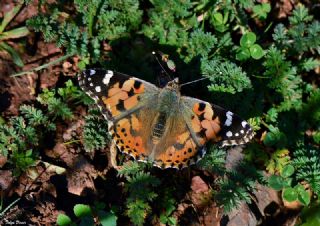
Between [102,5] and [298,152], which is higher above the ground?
[102,5]

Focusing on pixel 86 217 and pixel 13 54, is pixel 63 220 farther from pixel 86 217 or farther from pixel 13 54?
pixel 13 54

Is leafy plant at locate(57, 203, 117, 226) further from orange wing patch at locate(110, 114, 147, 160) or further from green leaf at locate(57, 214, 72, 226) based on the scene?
orange wing patch at locate(110, 114, 147, 160)

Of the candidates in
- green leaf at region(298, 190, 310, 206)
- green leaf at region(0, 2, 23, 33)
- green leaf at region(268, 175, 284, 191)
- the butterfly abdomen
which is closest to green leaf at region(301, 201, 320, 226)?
green leaf at region(298, 190, 310, 206)

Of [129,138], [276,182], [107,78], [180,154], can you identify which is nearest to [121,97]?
[107,78]

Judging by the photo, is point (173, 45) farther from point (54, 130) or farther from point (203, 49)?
point (54, 130)

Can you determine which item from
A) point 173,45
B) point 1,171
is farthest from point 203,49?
point 1,171

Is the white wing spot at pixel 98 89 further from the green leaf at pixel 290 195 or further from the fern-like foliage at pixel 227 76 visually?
the green leaf at pixel 290 195
